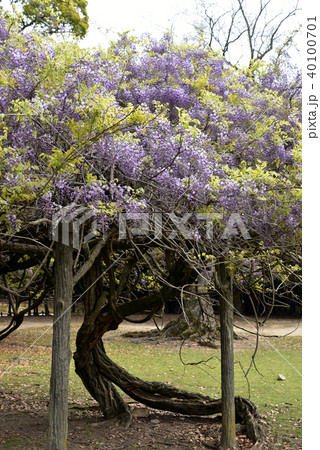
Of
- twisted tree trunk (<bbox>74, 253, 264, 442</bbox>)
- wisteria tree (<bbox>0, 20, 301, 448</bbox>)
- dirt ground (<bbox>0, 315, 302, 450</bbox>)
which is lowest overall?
dirt ground (<bbox>0, 315, 302, 450</bbox>)

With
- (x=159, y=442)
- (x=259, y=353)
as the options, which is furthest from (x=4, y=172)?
(x=259, y=353)

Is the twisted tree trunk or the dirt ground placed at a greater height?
the twisted tree trunk

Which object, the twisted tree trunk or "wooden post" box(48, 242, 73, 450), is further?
the twisted tree trunk

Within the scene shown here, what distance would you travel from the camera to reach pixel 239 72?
7055mm

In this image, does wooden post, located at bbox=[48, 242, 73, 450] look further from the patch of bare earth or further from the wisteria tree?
the patch of bare earth

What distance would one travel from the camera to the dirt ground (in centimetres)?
598

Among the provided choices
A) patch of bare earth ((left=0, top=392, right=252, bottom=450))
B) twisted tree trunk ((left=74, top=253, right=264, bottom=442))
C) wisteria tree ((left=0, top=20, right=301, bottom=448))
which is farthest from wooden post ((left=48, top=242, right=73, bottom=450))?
twisted tree trunk ((left=74, top=253, right=264, bottom=442))

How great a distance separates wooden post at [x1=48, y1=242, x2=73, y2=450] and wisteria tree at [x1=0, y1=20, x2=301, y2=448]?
0.03 metres

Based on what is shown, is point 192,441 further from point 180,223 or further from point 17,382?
point 17,382

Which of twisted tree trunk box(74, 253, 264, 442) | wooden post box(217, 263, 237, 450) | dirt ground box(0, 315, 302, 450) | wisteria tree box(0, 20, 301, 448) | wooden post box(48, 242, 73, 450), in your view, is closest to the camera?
wisteria tree box(0, 20, 301, 448)

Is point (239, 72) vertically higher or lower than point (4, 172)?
higher

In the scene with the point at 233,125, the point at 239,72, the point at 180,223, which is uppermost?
the point at 239,72

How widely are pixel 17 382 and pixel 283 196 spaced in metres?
6.97

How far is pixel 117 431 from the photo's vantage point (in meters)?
6.44
